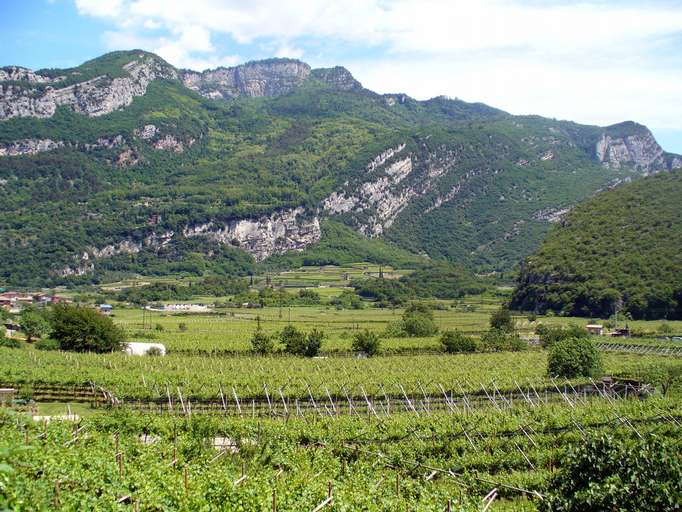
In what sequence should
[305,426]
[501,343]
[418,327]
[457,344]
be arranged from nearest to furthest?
[305,426]
[457,344]
[501,343]
[418,327]

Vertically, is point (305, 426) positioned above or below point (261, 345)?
above

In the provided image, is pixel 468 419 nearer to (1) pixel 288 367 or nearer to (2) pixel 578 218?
(1) pixel 288 367

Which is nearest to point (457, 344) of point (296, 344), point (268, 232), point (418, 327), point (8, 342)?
point (418, 327)

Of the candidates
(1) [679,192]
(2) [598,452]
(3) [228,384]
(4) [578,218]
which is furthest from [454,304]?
(2) [598,452]

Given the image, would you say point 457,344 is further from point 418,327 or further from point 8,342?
point 8,342

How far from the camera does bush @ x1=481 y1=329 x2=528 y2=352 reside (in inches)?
2554

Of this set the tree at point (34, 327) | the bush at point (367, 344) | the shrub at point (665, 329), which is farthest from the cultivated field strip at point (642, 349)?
the tree at point (34, 327)

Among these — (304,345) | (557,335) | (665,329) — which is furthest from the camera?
(665,329)

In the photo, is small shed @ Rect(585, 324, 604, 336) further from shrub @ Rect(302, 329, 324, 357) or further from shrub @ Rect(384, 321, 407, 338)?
shrub @ Rect(302, 329, 324, 357)

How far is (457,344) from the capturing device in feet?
207

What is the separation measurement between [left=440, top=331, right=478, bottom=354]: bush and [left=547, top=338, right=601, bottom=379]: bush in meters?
16.0

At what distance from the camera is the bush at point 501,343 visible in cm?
6488

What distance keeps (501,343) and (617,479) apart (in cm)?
5251

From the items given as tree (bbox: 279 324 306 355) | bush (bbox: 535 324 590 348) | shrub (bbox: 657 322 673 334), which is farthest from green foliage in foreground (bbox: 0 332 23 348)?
shrub (bbox: 657 322 673 334)
